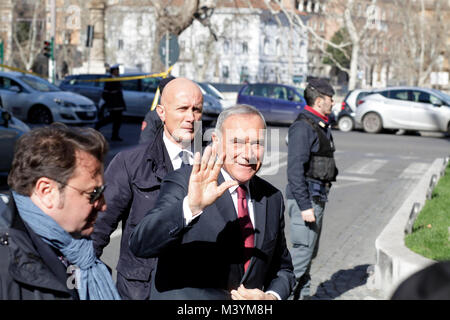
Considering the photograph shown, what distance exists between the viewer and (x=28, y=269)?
2.30 metres

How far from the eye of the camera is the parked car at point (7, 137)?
41.3 ft

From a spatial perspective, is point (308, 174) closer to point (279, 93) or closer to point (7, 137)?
point (7, 137)

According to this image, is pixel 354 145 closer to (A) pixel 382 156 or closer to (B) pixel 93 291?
(A) pixel 382 156

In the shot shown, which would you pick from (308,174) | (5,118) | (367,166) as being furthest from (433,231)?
(367,166)

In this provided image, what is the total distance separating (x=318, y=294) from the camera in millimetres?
6672

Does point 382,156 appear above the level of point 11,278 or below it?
below

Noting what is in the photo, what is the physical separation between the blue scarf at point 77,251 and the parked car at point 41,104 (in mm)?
18173

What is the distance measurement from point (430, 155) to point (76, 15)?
19.6 m

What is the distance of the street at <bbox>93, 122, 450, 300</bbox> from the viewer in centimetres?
715

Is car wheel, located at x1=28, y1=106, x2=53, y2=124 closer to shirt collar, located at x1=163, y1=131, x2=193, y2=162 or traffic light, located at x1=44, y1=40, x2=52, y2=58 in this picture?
traffic light, located at x1=44, y1=40, x2=52, y2=58

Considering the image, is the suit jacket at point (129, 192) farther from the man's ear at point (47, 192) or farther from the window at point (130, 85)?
the window at point (130, 85)

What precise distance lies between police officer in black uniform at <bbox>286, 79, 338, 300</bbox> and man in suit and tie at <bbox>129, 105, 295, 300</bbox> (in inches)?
102

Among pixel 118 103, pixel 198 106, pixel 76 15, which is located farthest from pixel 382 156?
pixel 76 15

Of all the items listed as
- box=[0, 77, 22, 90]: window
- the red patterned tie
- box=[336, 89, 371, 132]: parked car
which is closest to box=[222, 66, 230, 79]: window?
box=[336, 89, 371, 132]: parked car
